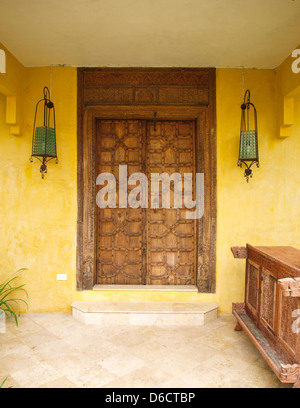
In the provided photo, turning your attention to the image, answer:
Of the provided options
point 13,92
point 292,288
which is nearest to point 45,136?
point 13,92

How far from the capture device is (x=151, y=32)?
2.95m

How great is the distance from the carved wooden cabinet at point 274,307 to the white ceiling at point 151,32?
7.33 feet

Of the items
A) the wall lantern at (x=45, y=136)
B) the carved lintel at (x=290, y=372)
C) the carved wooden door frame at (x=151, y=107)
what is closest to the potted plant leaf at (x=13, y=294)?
the carved wooden door frame at (x=151, y=107)

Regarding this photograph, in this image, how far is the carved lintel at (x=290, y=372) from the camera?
6.70ft

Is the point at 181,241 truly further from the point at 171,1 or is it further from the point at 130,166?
the point at 171,1

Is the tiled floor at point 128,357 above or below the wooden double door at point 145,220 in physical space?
below

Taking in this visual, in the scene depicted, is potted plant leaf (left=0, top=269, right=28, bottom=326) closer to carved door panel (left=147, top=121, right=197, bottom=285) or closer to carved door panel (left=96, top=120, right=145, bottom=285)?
carved door panel (left=96, top=120, right=145, bottom=285)

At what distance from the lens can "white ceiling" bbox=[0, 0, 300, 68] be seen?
257cm

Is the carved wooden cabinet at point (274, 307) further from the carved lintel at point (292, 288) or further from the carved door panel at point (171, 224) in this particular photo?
the carved door panel at point (171, 224)

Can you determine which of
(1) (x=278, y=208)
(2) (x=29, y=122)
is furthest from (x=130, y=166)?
(1) (x=278, y=208)

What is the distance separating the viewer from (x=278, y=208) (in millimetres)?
3701

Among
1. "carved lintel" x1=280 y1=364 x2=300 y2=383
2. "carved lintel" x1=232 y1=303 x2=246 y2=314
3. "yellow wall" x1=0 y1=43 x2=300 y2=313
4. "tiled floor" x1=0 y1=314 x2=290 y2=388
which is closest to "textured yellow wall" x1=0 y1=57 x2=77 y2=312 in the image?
"yellow wall" x1=0 y1=43 x2=300 y2=313
